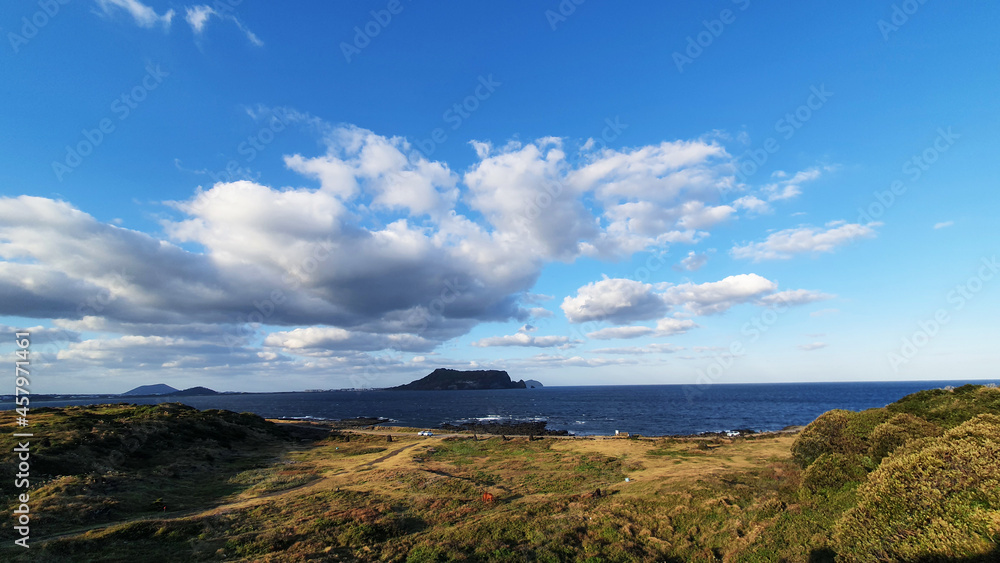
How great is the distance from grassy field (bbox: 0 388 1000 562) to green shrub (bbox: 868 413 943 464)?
108 mm

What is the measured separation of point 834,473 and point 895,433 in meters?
4.40

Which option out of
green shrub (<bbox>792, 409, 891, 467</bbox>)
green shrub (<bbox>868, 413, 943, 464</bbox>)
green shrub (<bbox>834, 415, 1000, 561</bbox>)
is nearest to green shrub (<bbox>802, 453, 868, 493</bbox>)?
green shrub (<bbox>868, 413, 943, 464</bbox>)

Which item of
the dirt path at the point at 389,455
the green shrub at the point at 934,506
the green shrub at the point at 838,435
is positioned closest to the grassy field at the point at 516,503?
the green shrub at the point at 934,506

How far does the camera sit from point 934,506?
12.8 meters

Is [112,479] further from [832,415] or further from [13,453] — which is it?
[832,415]

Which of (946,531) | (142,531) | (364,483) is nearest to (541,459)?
(364,483)

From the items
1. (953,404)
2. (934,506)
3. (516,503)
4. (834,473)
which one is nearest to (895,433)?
(834,473)

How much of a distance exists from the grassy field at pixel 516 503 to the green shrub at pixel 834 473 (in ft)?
0.28

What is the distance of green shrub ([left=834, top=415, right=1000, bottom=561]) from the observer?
11531 millimetres

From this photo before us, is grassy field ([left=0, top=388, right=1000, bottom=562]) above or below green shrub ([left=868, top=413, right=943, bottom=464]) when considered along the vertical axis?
below

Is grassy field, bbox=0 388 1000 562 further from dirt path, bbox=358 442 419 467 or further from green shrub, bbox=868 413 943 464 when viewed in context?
dirt path, bbox=358 442 419 467

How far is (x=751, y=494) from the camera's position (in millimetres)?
27312

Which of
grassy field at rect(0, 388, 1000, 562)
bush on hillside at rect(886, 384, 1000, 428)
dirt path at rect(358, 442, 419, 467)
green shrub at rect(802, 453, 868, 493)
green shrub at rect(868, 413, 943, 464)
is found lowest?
dirt path at rect(358, 442, 419, 467)

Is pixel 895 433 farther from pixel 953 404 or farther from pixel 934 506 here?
pixel 934 506
